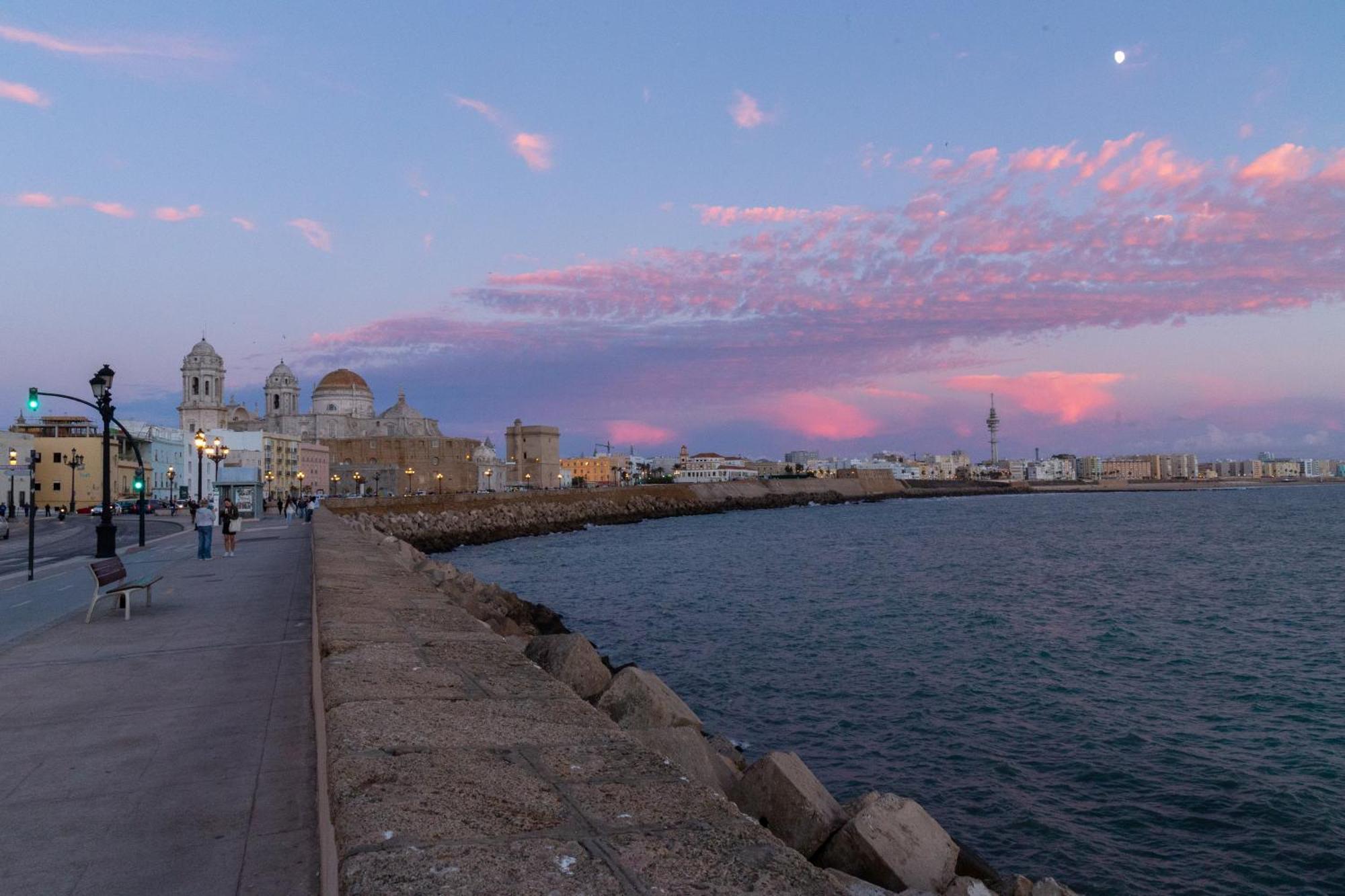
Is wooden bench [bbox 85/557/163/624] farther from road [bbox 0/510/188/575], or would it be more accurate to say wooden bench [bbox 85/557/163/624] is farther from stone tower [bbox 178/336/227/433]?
stone tower [bbox 178/336/227/433]

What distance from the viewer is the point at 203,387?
355 feet

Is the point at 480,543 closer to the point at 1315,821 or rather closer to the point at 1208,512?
the point at 1315,821

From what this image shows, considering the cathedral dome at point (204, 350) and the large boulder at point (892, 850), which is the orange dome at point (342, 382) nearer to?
the cathedral dome at point (204, 350)

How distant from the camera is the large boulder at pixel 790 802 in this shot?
615 centimetres

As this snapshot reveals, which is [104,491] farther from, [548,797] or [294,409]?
[294,409]

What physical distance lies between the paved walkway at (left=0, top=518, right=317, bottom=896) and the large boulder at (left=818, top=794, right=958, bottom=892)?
3.29 meters

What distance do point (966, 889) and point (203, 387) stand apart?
117701 millimetres

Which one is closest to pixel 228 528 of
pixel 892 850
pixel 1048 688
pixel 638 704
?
pixel 638 704

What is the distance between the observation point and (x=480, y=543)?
2121 inches

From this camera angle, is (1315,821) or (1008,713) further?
(1008,713)

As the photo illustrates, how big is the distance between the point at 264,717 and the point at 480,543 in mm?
48742

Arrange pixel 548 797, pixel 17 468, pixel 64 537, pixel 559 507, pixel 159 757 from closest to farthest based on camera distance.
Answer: pixel 548 797 → pixel 159 757 → pixel 64 537 → pixel 17 468 → pixel 559 507

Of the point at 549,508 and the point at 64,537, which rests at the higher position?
the point at 64,537

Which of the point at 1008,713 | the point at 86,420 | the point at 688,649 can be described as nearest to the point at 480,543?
the point at 688,649
